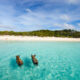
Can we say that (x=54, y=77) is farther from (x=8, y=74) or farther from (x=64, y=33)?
(x=64, y=33)

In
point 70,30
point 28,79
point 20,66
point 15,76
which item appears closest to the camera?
point 28,79

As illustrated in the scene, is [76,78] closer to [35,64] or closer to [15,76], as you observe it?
[35,64]

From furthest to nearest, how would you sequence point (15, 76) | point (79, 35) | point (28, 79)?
point (79, 35) < point (15, 76) < point (28, 79)

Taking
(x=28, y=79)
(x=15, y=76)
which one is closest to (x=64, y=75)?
(x=28, y=79)

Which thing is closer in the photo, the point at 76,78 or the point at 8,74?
the point at 76,78

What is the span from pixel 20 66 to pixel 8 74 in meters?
1.45

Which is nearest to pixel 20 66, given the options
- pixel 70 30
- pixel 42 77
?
pixel 42 77

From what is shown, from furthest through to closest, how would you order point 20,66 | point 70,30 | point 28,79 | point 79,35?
point 70,30, point 79,35, point 20,66, point 28,79

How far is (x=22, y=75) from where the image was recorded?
233 inches

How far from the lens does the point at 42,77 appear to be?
569 cm

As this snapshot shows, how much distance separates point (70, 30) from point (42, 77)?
7245cm

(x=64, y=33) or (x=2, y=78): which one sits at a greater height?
(x=64, y=33)

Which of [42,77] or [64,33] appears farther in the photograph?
[64,33]

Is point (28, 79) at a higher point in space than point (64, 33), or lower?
lower
